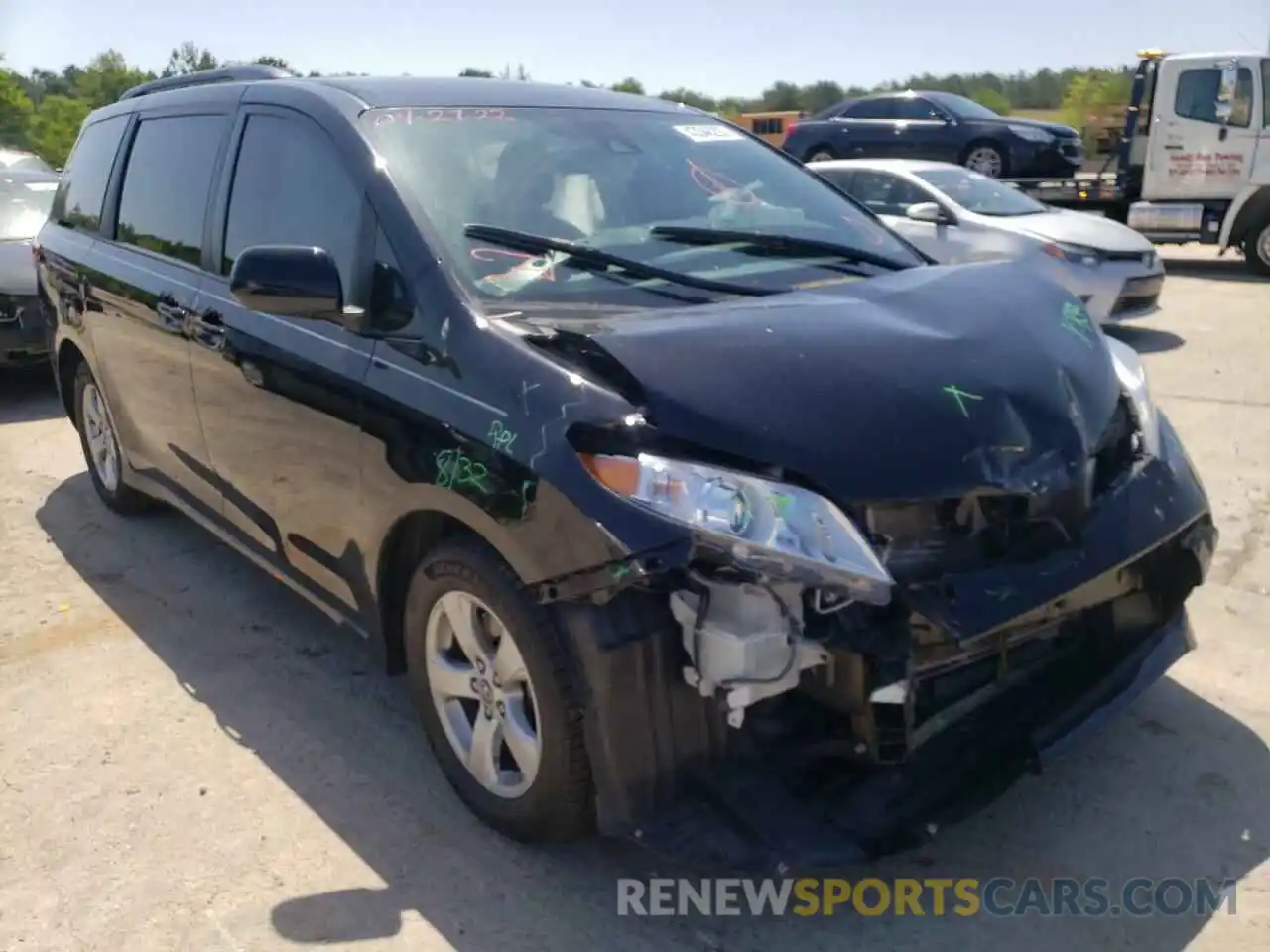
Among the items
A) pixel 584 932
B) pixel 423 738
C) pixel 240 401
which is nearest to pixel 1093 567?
pixel 584 932

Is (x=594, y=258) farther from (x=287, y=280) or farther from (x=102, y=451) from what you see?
(x=102, y=451)

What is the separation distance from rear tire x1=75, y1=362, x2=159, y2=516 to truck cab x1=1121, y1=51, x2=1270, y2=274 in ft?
38.9

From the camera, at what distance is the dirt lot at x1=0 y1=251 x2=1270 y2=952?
2.71m

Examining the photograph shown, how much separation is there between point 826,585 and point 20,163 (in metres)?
10.4

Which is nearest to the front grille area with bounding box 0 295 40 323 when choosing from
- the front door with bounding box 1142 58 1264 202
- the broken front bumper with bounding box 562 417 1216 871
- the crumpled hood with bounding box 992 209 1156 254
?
the broken front bumper with bounding box 562 417 1216 871

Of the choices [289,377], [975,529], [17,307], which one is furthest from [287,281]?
[17,307]

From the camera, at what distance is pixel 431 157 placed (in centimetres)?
331

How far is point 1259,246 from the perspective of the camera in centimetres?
1334

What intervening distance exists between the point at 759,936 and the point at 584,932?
40cm

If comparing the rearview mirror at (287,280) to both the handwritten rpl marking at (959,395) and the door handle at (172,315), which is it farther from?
the handwritten rpl marking at (959,395)

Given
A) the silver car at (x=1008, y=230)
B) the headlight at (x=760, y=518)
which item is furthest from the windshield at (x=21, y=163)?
the headlight at (x=760, y=518)

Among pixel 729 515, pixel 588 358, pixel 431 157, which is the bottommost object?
pixel 729 515

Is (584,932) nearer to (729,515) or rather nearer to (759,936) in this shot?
(759,936)

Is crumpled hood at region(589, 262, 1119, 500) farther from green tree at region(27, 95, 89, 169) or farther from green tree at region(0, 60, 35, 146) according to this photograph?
green tree at region(0, 60, 35, 146)
